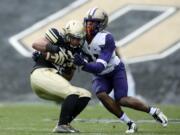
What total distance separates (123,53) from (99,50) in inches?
343

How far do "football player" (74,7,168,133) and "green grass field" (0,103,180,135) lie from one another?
298 mm

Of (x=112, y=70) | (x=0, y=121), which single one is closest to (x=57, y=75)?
(x=112, y=70)

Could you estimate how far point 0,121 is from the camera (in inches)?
506

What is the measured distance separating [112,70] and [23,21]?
32.4 ft

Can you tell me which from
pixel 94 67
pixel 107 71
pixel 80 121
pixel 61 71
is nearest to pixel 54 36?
pixel 61 71

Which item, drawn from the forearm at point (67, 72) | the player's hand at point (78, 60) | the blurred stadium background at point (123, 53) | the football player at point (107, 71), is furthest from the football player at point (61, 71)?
the blurred stadium background at point (123, 53)

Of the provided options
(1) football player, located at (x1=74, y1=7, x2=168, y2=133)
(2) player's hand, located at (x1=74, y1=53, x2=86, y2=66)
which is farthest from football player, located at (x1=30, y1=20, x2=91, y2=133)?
(1) football player, located at (x1=74, y1=7, x2=168, y2=133)

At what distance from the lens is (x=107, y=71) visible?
1105cm

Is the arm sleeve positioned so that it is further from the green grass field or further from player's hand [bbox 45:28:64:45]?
the green grass field

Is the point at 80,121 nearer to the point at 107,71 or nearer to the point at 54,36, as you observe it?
the point at 107,71

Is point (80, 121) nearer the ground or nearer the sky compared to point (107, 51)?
nearer the ground

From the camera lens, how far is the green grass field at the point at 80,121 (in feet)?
35.3

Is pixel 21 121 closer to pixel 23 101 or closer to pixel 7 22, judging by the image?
pixel 23 101

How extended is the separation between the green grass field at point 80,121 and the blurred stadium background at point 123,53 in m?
1.23
